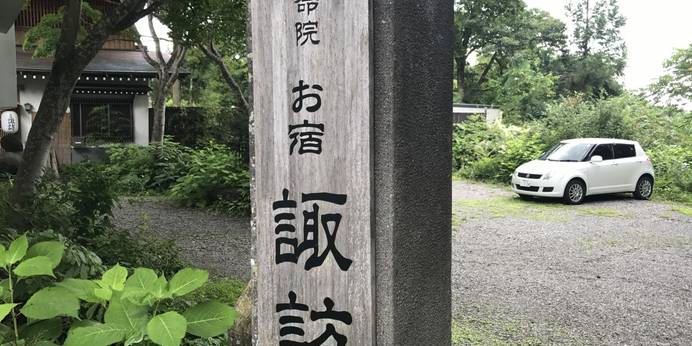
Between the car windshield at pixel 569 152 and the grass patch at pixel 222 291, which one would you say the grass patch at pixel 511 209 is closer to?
the car windshield at pixel 569 152

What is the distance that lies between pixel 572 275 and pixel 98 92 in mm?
13346

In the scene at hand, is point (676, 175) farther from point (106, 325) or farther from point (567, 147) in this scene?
point (106, 325)

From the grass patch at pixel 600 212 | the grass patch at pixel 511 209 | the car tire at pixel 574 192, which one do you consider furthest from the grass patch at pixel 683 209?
the grass patch at pixel 511 209

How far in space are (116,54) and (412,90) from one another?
1611cm

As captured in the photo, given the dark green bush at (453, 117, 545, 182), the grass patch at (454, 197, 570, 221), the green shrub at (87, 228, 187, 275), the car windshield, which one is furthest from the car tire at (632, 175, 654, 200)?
the green shrub at (87, 228, 187, 275)

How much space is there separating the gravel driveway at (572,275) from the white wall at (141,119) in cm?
970

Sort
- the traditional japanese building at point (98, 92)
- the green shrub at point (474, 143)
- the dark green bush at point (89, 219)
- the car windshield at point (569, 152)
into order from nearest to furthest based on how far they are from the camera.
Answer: the dark green bush at point (89, 219), the car windshield at point (569, 152), the traditional japanese building at point (98, 92), the green shrub at point (474, 143)

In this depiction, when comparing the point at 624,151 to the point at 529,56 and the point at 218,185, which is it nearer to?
the point at 218,185

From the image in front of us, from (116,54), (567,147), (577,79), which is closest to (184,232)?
(567,147)

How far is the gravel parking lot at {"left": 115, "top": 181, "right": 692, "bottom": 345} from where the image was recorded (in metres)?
4.68

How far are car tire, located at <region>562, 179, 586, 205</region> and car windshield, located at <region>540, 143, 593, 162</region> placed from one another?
52 centimetres

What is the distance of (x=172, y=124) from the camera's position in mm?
16844

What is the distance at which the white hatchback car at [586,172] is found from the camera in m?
11.6

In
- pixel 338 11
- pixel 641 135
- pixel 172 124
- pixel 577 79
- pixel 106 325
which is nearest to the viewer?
pixel 106 325
